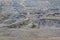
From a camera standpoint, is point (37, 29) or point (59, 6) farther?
point (59, 6)

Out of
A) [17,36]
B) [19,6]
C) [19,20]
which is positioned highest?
[19,6]

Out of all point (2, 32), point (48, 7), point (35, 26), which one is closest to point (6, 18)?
point (2, 32)

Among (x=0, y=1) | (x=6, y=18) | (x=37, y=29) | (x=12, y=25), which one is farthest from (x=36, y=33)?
(x=0, y=1)

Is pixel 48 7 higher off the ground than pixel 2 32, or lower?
higher

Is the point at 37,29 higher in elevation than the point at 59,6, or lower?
lower

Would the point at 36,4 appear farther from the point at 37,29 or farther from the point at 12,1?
the point at 37,29

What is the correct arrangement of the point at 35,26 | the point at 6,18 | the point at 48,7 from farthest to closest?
the point at 48,7
the point at 6,18
the point at 35,26

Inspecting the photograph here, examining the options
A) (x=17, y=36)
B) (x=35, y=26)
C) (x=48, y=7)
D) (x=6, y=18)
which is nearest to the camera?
(x=17, y=36)

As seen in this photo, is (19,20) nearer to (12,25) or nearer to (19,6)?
(12,25)

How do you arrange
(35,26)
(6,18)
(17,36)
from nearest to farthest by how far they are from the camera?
1. (17,36)
2. (35,26)
3. (6,18)
